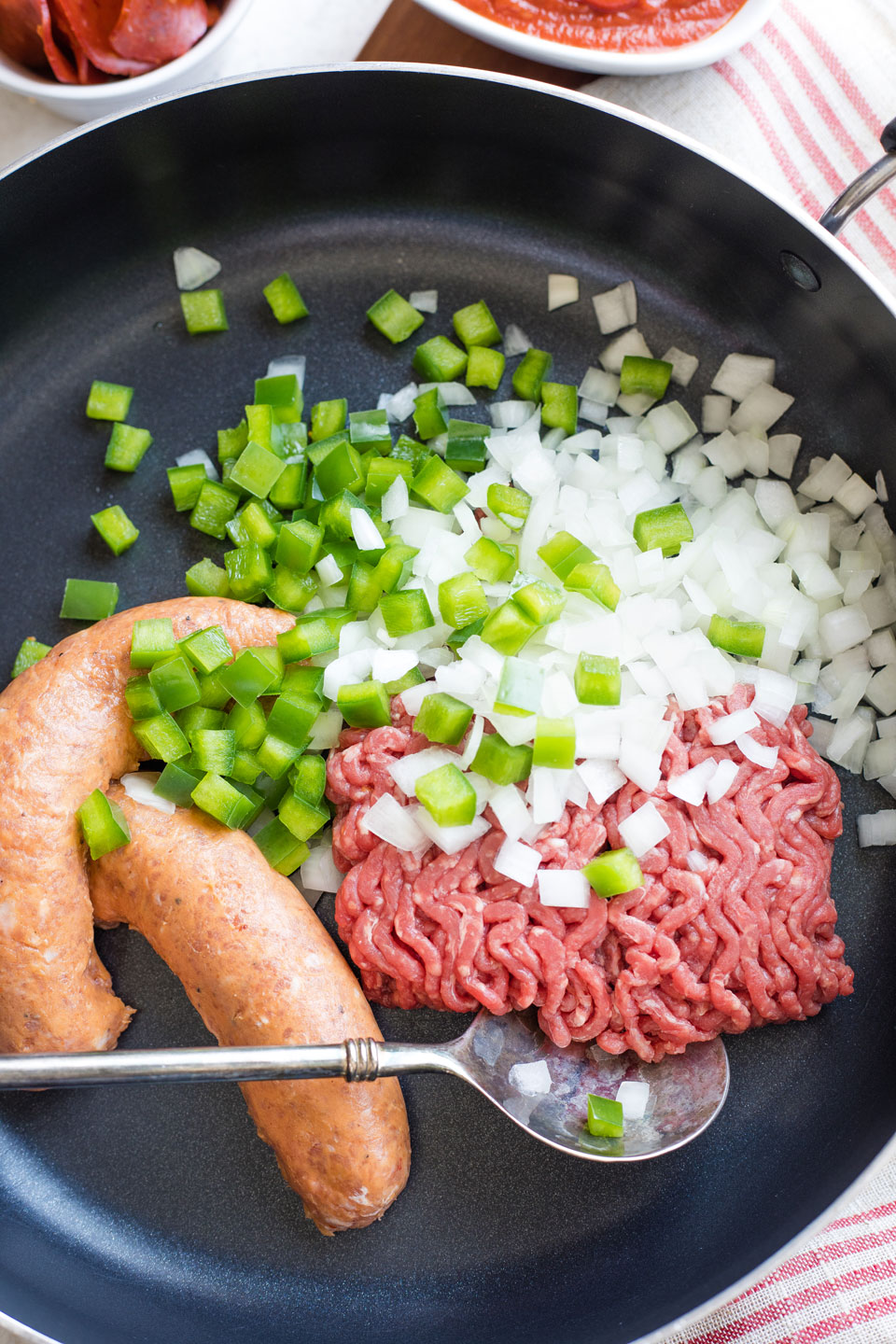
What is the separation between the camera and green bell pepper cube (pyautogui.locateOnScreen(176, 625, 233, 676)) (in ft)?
7.34

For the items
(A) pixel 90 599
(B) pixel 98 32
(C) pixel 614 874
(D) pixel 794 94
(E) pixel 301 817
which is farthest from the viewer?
(D) pixel 794 94

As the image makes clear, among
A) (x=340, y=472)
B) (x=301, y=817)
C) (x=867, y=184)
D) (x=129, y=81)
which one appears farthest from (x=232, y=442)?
(x=867, y=184)

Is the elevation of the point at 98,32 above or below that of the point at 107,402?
above

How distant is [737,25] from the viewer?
8.07 feet

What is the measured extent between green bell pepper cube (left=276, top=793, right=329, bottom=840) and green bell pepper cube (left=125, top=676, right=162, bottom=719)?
1.19 ft

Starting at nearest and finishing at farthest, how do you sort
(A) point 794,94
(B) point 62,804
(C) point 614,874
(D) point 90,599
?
1. (C) point 614,874
2. (B) point 62,804
3. (D) point 90,599
4. (A) point 794,94

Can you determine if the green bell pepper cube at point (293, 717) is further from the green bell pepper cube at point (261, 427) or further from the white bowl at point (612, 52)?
the white bowl at point (612, 52)

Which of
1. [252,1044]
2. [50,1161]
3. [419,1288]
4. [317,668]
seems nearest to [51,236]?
[317,668]

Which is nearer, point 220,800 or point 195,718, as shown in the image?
point 220,800

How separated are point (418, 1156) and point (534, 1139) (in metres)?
0.28

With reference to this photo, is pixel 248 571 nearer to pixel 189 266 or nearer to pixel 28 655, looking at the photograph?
pixel 28 655

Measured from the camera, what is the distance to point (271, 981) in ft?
6.84

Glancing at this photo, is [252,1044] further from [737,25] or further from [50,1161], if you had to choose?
[737,25]

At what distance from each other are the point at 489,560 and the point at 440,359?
0.61 metres
